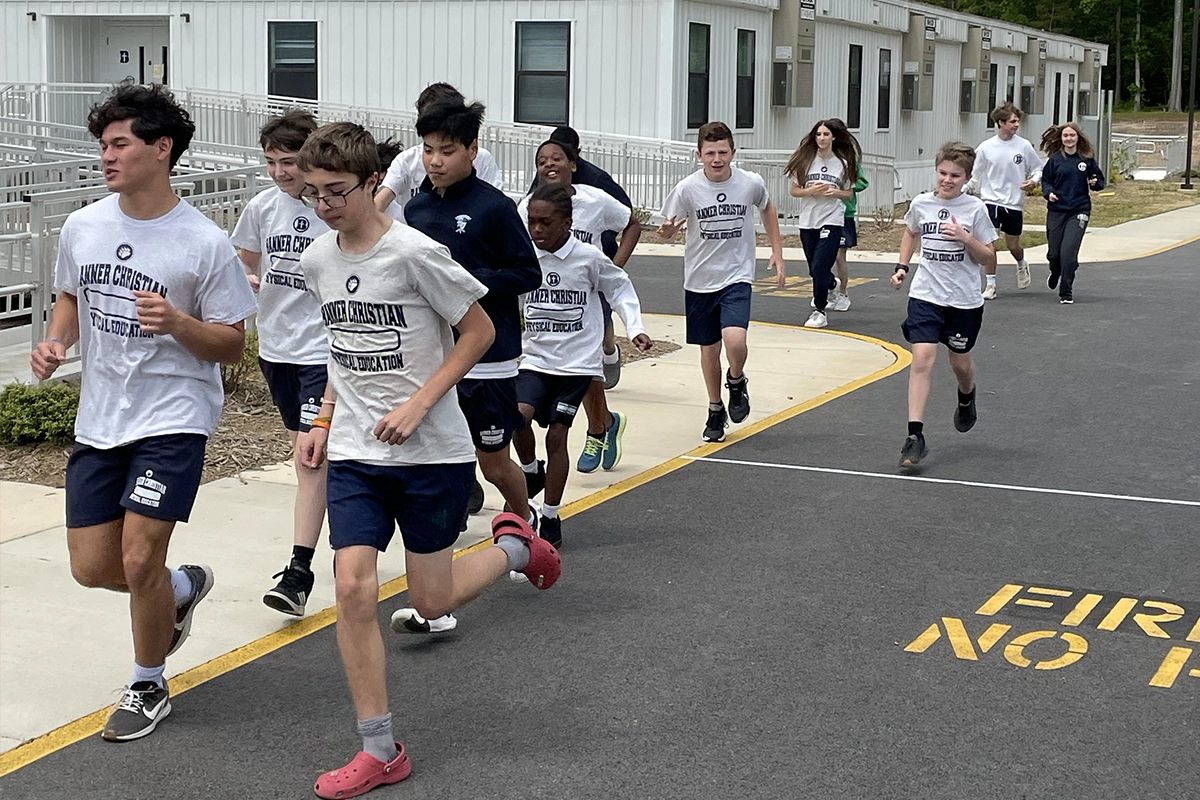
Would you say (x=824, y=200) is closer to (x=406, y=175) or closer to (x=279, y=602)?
(x=406, y=175)

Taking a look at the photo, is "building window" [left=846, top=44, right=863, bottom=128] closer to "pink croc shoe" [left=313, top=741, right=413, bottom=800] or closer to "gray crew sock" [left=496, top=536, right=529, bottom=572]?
"gray crew sock" [left=496, top=536, right=529, bottom=572]

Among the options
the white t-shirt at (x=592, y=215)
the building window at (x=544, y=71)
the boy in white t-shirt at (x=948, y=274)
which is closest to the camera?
the white t-shirt at (x=592, y=215)

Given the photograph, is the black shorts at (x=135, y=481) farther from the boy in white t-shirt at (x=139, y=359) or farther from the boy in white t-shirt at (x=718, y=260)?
the boy in white t-shirt at (x=718, y=260)

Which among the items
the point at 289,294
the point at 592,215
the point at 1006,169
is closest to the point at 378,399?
the point at 289,294

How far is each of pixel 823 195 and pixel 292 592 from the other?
965 centimetres

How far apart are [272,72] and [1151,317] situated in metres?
17.6

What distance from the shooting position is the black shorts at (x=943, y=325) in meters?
9.22

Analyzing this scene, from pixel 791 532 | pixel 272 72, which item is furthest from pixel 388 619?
pixel 272 72

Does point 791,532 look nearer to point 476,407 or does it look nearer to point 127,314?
point 476,407

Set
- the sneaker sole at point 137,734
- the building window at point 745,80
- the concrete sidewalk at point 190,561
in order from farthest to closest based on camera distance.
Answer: the building window at point 745,80
the concrete sidewalk at point 190,561
the sneaker sole at point 137,734

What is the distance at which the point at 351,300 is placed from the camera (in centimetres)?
477

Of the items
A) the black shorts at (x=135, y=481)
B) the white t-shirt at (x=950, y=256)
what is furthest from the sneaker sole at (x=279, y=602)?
the white t-shirt at (x=950, y=256)

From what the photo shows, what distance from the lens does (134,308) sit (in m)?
4.86

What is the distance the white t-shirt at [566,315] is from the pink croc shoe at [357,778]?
2.99 metres
